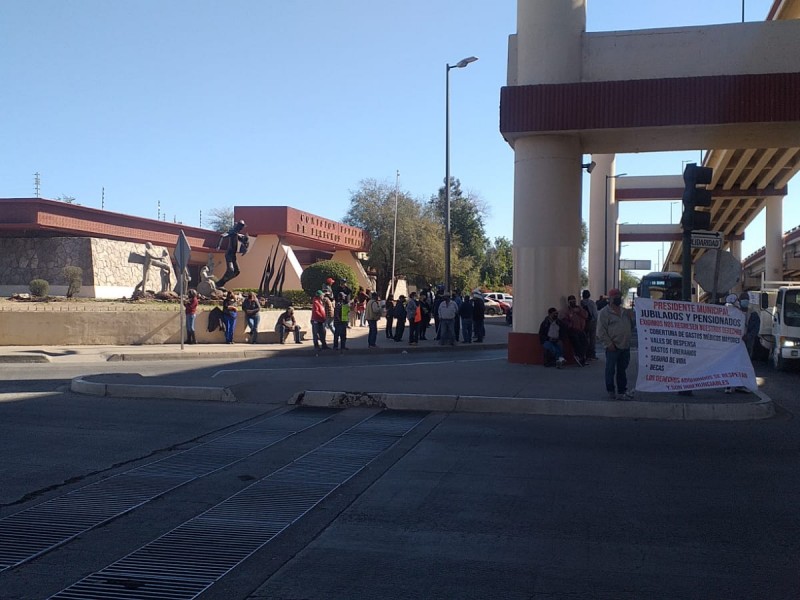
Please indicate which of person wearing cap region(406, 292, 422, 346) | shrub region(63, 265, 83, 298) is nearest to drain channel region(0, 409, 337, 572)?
person wearing cap region(406, 292, 422, 346)

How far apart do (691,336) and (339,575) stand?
8.65 m

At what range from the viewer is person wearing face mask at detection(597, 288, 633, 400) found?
1163cm

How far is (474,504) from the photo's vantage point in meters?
6.54

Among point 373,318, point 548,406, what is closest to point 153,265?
point 373,318

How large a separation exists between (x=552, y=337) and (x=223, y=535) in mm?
11708

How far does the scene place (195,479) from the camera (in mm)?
7340

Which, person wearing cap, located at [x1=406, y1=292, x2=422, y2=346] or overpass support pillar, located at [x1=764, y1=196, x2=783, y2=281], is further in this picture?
overpass support pillar, located at [x1=764, y1=196, x2=783, y2=281]

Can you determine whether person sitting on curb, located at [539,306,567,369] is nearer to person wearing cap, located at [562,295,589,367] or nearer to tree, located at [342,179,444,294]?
person wearing cap, located at [562,295,589,367]

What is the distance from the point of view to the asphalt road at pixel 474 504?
482 cm

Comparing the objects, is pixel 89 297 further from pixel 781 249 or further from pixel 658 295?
pixel 781 249

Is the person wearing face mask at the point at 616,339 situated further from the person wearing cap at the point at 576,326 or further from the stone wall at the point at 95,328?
the stone wall at the point at 95,328

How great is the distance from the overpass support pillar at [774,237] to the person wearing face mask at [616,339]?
36459 mm

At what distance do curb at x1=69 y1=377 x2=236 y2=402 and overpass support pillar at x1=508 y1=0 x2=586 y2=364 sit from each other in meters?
7.42

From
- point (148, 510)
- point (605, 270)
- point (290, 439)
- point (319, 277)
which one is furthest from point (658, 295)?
point (148, 510)
